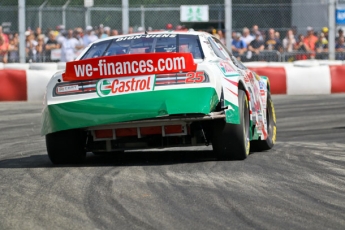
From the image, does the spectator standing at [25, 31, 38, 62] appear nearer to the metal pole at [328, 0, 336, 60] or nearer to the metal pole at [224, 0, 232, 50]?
the metal pole at [224, 0, 232, 50]

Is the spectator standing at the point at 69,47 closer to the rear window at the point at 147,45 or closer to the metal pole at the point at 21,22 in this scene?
the metal pole at the point at 21,22

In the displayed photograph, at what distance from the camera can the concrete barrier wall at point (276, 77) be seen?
61.8ft

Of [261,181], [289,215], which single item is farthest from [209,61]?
[289,215]

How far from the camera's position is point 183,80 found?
7.84 m

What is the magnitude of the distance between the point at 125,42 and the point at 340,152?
2.45m

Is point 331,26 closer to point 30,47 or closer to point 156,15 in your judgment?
point 156,15

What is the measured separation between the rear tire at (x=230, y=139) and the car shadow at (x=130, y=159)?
299 millimetres

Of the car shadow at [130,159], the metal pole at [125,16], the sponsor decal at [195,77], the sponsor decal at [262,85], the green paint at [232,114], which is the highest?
the metal pole at [125,16]

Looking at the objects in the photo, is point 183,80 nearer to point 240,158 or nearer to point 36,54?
point 240,158

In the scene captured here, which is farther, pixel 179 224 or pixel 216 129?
pixel 216 129

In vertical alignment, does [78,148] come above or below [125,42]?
below

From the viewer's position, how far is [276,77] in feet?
66.5

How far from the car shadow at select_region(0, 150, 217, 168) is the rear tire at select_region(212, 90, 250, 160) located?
30 centimetres

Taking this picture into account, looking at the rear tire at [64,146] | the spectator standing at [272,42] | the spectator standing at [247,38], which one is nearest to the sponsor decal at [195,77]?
the rear tire at [64,146]
